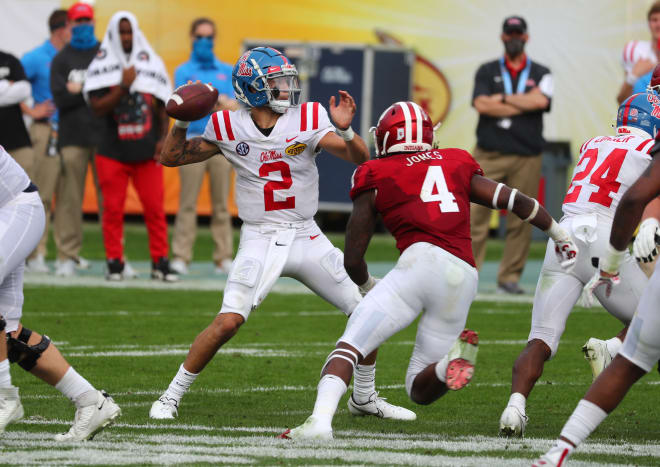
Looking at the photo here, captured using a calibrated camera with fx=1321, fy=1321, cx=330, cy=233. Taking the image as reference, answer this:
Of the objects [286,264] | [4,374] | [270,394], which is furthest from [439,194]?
[4,374]

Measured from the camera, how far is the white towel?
11.5 m

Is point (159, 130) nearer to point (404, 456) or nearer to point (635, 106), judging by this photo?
point (635, 106)

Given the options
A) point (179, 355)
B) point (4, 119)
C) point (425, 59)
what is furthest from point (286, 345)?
point (425, 59)

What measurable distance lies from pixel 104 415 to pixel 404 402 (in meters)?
1.86

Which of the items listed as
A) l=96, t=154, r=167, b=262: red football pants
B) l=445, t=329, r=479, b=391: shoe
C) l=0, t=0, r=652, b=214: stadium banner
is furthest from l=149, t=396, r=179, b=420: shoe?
l=0, t=0, r=652, b=214: stadium banner

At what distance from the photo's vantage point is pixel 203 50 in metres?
12.6

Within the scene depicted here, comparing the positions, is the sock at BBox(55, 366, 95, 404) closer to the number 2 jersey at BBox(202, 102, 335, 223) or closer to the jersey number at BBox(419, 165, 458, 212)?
the number 2 jersey at BBox(202, 102, 335, 223)

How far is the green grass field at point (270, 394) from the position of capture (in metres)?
5.08

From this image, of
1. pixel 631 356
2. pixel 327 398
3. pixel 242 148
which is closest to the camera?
pixel 631 356

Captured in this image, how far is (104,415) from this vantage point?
5410 mm

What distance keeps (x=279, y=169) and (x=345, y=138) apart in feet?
1.29

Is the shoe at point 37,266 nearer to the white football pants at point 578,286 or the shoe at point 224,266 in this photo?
the shoe at point 224,266

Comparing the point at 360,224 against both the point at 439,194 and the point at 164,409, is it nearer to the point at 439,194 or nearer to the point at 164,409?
the point at 439,194

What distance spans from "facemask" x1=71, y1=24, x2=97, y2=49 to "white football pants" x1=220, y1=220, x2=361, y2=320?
20.1 ft
